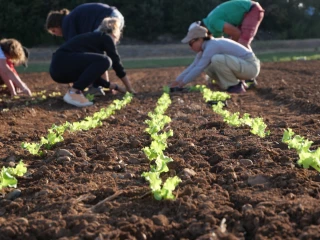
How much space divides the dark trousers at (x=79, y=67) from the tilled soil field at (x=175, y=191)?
A: 2405mm

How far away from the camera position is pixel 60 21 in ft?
28.1

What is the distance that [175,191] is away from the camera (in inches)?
99.4

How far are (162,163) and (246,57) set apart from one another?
19.1ft

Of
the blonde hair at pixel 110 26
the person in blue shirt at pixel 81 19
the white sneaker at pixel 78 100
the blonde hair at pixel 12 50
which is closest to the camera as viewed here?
the white sneaker at pixel 78 100

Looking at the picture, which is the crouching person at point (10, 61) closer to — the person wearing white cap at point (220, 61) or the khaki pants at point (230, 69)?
the person wearing white cap at point (220, 61)

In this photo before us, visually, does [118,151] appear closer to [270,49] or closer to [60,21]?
[60,21]

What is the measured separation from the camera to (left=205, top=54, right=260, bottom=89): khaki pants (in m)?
8.06

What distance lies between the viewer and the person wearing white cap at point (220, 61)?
790cm

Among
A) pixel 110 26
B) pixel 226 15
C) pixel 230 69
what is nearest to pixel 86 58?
pixel 110 26

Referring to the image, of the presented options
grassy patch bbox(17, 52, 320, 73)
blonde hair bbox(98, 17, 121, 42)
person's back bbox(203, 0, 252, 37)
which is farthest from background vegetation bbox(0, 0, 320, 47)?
blonde hair bbox(98, 17, 121, 42)

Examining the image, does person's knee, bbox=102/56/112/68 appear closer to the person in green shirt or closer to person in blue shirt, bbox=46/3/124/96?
person in blue shirt, bbox=46/3/124/96

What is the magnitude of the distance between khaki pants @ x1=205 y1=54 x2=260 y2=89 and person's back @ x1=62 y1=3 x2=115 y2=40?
6.10 ft

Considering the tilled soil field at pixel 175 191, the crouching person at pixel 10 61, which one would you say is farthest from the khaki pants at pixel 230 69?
the tilled soil field at pixel 175 191

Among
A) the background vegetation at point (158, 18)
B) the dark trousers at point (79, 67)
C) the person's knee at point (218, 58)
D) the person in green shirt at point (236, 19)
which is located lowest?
the background vegetation at point (158, 18)
